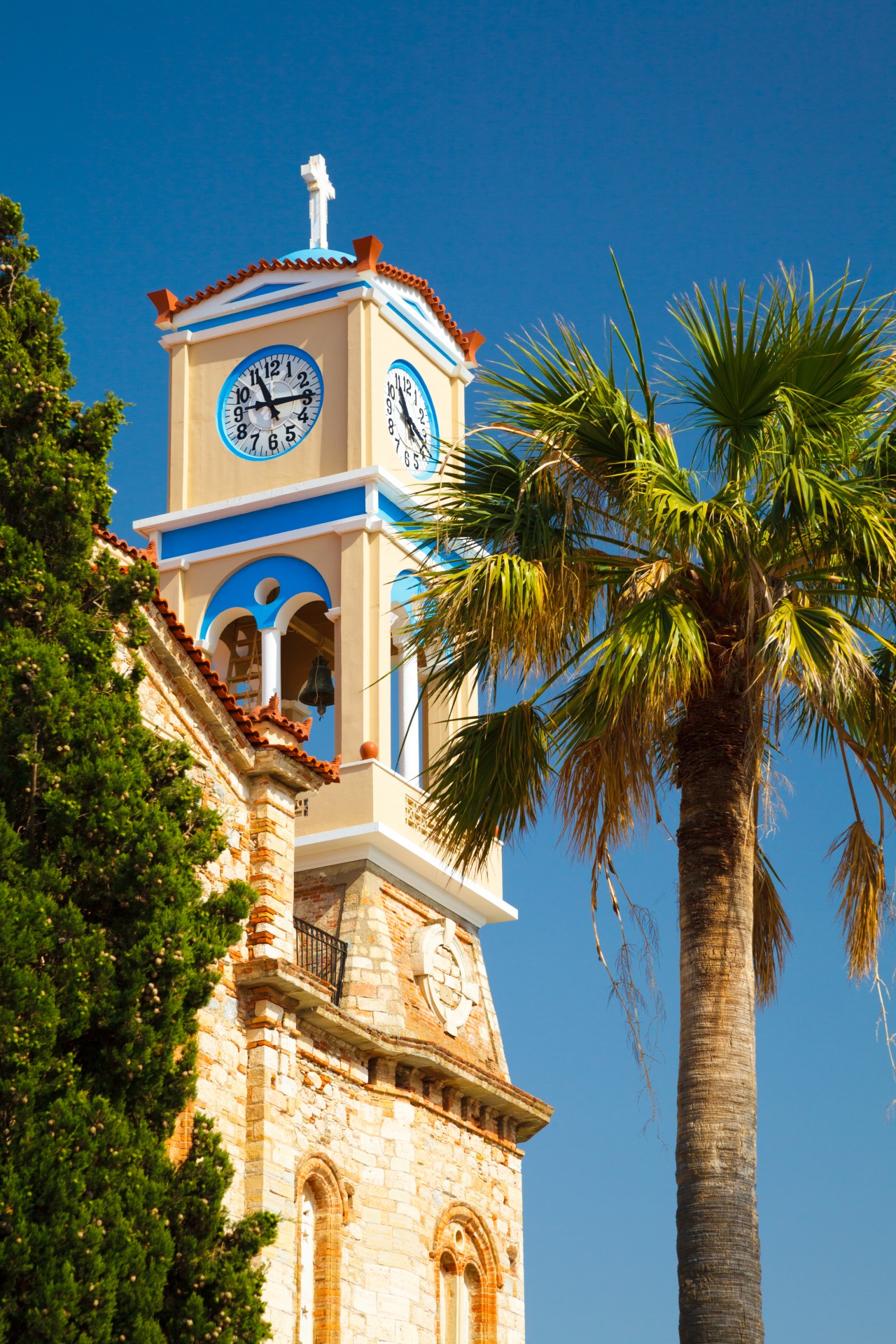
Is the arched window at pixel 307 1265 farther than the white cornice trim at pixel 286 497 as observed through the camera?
No

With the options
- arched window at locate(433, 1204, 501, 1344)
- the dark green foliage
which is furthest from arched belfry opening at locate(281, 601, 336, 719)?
the dark green foliage

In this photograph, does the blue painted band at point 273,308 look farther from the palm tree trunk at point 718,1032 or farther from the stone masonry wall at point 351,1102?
the palm tree trunk at point 718,1032

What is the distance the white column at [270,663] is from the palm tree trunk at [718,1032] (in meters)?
13.4

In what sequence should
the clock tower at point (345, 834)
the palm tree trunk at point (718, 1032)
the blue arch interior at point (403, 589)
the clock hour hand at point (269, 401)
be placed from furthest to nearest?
the clock hour hand at point (269, 401) → the blue arch interior at point (403, 589) → the clock tower at point (345, 834) → the palm tree trunk at point (718, 1032)

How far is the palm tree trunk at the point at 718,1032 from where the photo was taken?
1081cm

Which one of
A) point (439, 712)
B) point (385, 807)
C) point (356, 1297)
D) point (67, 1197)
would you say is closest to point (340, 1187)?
point (356, 1297)

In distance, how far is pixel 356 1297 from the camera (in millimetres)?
20391

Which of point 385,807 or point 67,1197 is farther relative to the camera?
point 385,807

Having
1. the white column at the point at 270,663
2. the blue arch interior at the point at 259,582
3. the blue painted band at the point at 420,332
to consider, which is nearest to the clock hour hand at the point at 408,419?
the blue painted band at the point at 420,332

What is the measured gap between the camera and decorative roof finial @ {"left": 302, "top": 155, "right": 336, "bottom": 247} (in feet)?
95.1

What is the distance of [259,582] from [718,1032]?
50.5ft

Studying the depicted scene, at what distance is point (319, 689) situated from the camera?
25.9m

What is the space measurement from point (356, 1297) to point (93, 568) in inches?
369

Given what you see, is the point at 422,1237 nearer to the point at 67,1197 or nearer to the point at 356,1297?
the point at 356,1297
